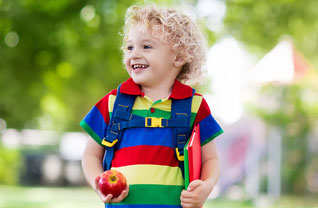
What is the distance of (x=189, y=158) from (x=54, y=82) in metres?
10.2

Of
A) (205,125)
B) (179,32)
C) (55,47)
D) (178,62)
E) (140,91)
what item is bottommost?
(205,125)

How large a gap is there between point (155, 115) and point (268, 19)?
9840 mm

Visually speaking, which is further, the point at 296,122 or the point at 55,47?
the point at 55,47

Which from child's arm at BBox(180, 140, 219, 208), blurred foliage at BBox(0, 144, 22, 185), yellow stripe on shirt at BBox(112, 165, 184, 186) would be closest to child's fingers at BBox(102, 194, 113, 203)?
yellow stripe on shirt at BBox(112, 165, 184, 186)

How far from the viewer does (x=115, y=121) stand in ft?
7.16

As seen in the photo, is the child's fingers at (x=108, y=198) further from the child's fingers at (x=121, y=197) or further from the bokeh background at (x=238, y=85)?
the bokeh background at (x=238, y=85)

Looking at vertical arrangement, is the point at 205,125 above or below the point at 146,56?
below

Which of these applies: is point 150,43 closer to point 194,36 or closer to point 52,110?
point 194,36

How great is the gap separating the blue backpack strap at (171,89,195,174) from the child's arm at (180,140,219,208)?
0.13 metres

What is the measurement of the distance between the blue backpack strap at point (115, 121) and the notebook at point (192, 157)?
310 millimetres

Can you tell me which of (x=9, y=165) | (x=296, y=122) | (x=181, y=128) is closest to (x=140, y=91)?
(x=181, y=128)

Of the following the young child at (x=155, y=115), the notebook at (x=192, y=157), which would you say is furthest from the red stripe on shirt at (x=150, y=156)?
the notebook at (x=192, y=157)

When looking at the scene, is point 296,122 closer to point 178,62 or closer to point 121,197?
point 178,62

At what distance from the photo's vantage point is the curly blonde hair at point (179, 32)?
2.29m
